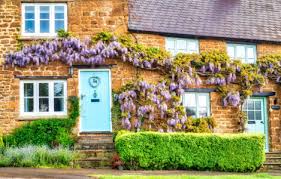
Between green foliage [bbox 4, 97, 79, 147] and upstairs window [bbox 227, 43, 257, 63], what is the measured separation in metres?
7.31

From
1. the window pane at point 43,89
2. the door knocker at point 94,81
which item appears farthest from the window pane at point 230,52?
the window pane at point 43,89

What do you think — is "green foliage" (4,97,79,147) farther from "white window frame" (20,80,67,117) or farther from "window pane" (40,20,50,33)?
"window pane" (40,20,50,33)

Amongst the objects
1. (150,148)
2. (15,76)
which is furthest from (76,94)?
(150,148)

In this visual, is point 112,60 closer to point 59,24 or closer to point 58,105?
point 59,24

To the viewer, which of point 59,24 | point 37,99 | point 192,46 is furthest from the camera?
point 192,46

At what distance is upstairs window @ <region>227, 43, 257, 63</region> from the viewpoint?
21.6 m

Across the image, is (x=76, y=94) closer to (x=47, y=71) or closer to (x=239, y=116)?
(x=47, y=71)

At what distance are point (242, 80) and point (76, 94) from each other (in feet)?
21.2

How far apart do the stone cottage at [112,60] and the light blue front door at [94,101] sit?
4 centimetres

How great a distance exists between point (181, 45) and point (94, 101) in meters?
4.17

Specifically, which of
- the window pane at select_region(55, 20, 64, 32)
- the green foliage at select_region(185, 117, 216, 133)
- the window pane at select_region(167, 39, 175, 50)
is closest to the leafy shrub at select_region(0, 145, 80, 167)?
the green foliage at select_region(185, 117, 216, 133)

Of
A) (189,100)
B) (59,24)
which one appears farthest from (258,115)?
(59,24)

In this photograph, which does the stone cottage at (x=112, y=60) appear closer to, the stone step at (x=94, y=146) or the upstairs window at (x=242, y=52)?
the upstairs window at (x=242, y=52)

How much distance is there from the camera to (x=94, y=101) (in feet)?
63.9
